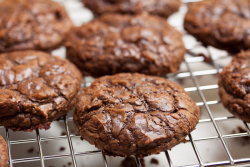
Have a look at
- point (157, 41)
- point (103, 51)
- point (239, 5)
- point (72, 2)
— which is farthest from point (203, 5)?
point (72, 2)

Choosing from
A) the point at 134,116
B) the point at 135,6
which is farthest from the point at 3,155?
the point at 135,6

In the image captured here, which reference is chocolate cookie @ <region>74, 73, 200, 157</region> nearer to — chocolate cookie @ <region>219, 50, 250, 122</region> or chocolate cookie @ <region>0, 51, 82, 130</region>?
chocolate cookie @ <region>0, 51, 82, 130</region>

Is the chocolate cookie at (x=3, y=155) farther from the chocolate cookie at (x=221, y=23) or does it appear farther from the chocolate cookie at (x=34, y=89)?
the chocolate cookie at (x=221, y=23)

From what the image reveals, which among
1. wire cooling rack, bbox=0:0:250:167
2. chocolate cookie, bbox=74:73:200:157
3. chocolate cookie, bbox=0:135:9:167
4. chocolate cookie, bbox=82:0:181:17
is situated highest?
chocolate cookie, bbox=82:0:181:17

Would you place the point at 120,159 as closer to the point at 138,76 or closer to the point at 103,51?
the point at 138,76

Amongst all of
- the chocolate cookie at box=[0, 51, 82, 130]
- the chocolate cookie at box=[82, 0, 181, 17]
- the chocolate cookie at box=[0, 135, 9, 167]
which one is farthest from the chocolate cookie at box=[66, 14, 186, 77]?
the chocolate cookie at box=[0, 135, 9, 167]

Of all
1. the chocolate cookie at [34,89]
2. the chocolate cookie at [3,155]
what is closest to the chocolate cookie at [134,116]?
the chocolate cookie at [34,89]

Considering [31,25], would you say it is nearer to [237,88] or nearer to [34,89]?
[34,89]
